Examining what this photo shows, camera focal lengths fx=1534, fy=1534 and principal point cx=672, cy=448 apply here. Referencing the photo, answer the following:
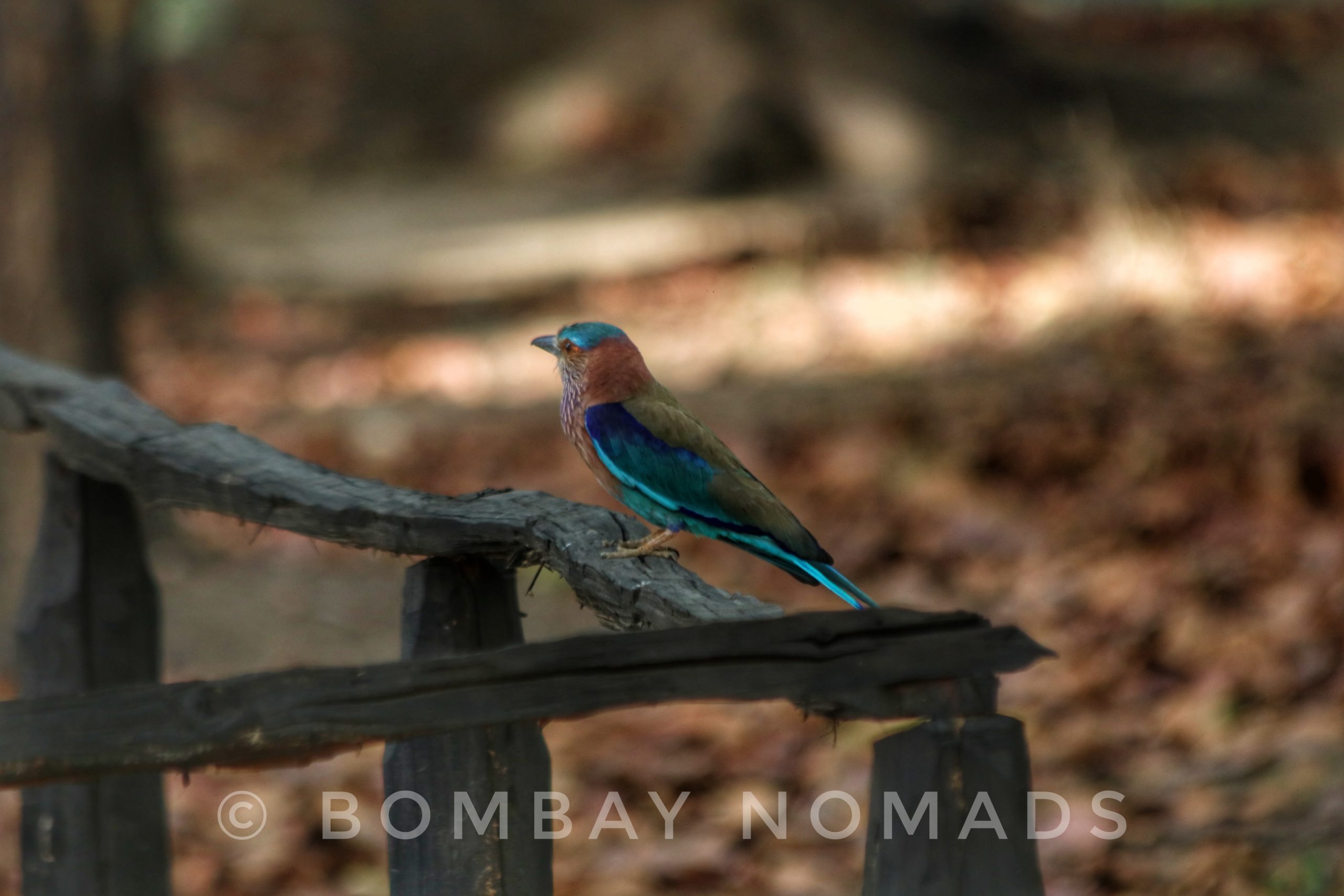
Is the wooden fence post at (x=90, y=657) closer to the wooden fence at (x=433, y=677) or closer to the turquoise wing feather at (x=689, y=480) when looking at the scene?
the wooden fence at (x=433, y=677)

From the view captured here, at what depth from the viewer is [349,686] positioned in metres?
1.75

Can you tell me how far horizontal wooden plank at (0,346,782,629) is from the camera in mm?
1971

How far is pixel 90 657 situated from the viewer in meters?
3.06

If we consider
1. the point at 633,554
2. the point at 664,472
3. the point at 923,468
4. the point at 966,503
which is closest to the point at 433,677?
the point at 633,554

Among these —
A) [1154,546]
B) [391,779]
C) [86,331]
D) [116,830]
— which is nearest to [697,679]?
[391,779]

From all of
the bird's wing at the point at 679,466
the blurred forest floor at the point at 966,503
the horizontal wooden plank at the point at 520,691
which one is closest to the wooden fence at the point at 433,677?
the horizontal wooden plank at the point at 520,691

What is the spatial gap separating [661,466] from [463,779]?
1.81ft

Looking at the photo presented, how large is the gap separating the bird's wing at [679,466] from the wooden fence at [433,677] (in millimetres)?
105

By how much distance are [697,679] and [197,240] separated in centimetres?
1522

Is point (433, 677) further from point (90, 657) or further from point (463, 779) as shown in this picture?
point (90, 657)

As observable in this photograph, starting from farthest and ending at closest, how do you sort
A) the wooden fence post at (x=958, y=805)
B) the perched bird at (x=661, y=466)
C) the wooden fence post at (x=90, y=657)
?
the wooden fence post at (x=90, y=657) < the perched bird at (x=661, y=466) < the wooden fence post at (x=958, y=805)

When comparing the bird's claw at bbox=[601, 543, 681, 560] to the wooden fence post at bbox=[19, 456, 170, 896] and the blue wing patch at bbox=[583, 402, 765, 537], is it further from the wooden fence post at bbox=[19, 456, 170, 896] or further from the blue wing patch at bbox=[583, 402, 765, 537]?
the wooden fence post at bbox=[19, 456, 170, 896]

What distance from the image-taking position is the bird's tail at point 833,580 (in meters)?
2.05

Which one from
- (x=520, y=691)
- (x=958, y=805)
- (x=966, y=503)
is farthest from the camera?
(x=966, y=503)
